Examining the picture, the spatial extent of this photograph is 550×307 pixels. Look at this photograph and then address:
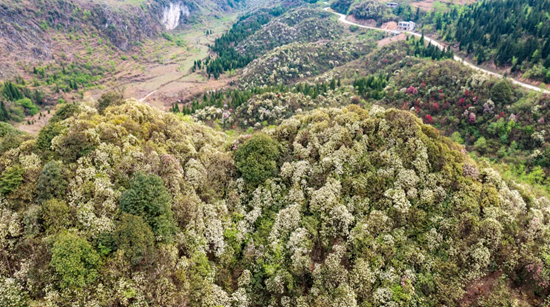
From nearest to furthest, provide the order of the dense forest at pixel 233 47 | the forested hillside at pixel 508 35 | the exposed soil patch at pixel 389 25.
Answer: the forested hillside at pixel 508 35 < the dense forest at pixel 233 47 < the exposed soil patch at pixel 389 25

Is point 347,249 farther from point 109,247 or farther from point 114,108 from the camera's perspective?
point 114,108

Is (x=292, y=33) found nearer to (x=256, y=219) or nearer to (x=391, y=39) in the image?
(x=391, y=39)

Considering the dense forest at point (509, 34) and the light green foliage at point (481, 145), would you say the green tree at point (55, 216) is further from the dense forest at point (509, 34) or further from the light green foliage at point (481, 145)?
the dense forest at point (509, 34)

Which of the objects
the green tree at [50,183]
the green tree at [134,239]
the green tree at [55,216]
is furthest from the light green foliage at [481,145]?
the green tree at [50,183]

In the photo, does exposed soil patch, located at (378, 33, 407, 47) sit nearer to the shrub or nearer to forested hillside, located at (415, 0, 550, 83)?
forested hillside, located at (415, 0, 550, 83)

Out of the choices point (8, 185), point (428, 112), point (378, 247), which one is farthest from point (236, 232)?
point (428, 112)

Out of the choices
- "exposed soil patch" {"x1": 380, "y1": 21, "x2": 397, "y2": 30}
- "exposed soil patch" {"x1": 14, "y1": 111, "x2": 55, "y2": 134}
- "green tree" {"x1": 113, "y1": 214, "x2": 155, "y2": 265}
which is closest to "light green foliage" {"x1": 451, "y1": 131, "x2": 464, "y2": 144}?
"green tree" {"x1": 113, "y1": 214, "x2": 155, "y2": 265}
